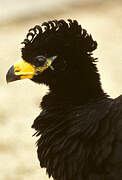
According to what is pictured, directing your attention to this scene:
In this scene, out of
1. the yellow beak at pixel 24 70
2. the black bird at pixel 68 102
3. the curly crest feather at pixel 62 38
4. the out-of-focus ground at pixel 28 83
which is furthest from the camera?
the out-of-focus ground at pixel 28 83

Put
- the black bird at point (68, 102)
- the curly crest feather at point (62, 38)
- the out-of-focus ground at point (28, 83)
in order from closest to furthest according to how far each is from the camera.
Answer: the black bird at point (68, 102) < the curly crest feather at point (62, 38) < the out-of-focus ground at point (28, 83)

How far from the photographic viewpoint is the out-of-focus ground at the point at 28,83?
834 centimetres

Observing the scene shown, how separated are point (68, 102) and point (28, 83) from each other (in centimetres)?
557

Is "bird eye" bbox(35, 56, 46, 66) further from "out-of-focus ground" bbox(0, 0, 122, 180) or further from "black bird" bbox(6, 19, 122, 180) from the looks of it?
"out-of-focus ground" bbox(0, 0, 122, 180)

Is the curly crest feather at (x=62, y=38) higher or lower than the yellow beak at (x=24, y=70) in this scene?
higher

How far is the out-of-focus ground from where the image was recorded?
8336mm

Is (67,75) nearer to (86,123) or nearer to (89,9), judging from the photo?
(86,123)

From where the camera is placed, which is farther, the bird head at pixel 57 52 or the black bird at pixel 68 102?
the bird head at pixel 57 52

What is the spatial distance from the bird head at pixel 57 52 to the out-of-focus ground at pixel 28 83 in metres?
2.85

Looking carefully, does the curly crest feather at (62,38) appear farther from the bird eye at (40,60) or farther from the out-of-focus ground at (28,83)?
the out-of-focus ground at (28,83)

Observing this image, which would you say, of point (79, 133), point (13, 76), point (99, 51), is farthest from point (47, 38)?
point (99, 51)

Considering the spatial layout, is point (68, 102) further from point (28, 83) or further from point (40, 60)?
point (28, 83)

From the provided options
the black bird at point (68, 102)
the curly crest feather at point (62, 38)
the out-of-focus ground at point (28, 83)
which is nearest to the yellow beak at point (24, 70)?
the black bird at point (68, 102)

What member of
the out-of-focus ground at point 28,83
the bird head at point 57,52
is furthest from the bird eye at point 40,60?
the out-of-focus ground at point 28,83
